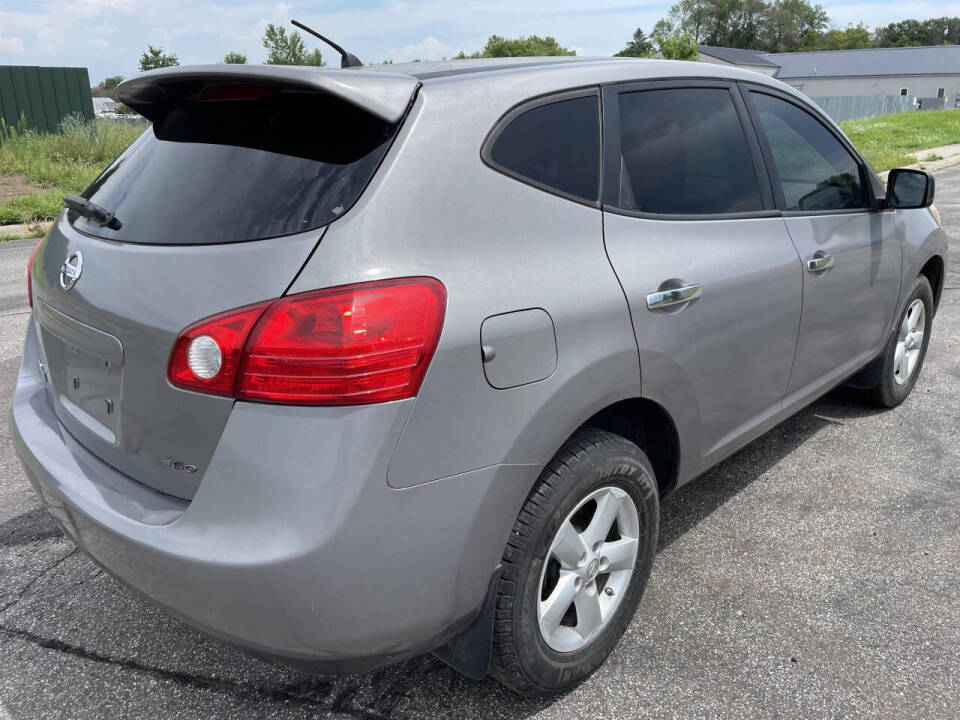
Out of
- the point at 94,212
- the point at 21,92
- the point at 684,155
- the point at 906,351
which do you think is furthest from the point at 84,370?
the point at 21,92

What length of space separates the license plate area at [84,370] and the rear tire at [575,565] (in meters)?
1.05

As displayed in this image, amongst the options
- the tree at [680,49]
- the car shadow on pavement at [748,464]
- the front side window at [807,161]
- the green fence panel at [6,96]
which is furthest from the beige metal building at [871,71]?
the front side window at [807,161]

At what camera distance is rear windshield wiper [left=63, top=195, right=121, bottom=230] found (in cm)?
222

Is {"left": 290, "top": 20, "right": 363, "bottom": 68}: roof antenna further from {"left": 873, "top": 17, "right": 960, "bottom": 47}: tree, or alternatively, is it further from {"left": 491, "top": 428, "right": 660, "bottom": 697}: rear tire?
{"left": 873, "top": 17, "right": 960, "bottom": 47}: tree

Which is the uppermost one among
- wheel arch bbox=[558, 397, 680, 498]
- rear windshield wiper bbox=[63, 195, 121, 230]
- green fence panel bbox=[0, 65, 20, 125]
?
green fence panel bbox=[0, 65, 20, 125]

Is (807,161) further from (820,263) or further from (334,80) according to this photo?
(334,80)

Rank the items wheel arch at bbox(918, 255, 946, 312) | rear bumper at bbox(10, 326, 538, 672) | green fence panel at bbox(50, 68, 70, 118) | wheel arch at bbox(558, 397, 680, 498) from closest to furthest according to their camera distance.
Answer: rear bumper at bbox(10, 326, 538, 672) < wheel arch at bbox(558, 397, 680, 498) < wheel arch at bbox(918, 255, 946, 312) < green fence panel at bbox(50, 68, 70, 118)

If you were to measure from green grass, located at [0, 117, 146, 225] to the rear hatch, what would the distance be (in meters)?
12.0

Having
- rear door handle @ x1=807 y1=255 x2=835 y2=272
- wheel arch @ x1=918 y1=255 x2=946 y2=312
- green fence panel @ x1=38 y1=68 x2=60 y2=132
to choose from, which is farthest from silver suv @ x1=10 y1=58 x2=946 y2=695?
green fence panel @ x1=38 y1=68 x2=60 y2=132

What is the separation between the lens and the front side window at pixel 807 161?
315 centimetres

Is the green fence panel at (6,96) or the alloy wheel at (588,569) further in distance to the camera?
the green fence panel at (6,96)

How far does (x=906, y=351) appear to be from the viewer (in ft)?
14.4

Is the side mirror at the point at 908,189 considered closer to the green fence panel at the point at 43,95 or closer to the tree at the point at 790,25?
the green fence panel at the point at 43,95

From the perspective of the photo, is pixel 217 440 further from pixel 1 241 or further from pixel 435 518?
pixel 1 241
